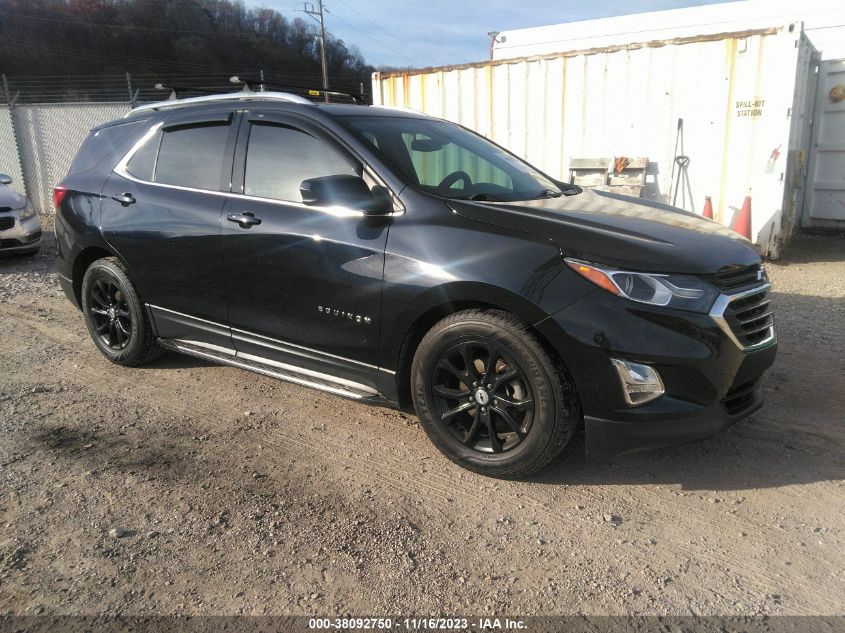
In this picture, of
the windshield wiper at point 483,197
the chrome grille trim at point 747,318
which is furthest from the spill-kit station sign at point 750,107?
the windshield wiper at point 483,197

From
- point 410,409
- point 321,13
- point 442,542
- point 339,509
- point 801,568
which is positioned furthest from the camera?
point 321,13

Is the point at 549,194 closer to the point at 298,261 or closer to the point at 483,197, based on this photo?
the point at 483,197

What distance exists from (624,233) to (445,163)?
3.70ft

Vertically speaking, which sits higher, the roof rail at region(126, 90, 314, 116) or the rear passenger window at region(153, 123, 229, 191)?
the roof rail at region(126, 90, 314, 116)

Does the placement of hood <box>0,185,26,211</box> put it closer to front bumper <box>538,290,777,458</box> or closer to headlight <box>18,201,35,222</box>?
headlight <box>18,201,35,222</box>

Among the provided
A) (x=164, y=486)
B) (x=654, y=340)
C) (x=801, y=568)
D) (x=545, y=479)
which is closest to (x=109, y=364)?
(x=164, y=486)

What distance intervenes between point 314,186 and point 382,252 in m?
0.50

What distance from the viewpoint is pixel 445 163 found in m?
3.51

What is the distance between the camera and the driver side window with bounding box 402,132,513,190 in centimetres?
337

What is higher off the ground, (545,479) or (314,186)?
(314,186)

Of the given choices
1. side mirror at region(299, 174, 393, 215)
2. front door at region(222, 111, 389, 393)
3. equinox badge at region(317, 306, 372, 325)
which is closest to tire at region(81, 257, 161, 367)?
front door at region(222, 111, 389, 393)

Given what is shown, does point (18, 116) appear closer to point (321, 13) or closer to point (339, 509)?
point (339, 509)

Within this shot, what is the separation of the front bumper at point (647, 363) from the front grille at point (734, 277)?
0.66 feet

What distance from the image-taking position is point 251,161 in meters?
3.66
